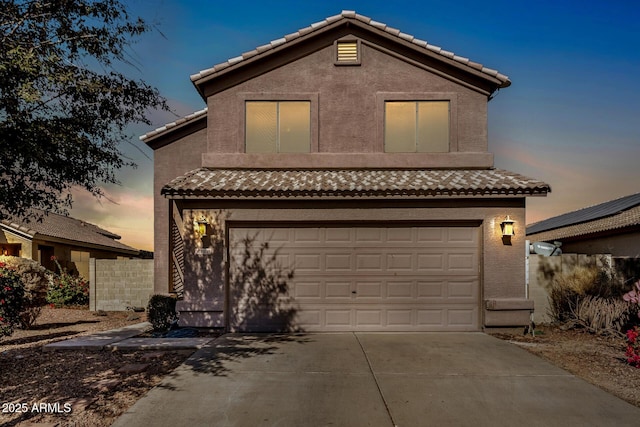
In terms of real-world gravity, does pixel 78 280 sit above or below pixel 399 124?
below

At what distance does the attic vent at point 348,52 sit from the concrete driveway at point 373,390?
7695mm

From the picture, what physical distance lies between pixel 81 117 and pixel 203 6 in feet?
20.5

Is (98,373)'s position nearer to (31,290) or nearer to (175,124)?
(31,290)

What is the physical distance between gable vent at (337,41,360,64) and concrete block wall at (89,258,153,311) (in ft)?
30.2

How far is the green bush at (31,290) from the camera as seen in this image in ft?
37.5

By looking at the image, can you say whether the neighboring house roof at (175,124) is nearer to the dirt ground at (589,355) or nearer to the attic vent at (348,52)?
the attic vent at (348,52)

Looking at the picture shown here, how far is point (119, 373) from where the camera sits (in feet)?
24.3

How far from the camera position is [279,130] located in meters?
12.4

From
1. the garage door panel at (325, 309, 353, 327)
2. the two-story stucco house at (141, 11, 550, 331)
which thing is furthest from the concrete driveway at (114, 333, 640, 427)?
the two-story stucco house at (141, 11, 550, 331)

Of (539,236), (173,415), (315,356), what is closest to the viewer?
(173,415)

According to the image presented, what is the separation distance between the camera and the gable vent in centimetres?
1254

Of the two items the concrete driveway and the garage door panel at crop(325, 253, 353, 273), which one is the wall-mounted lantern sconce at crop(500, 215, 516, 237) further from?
Answer: the garage door panel at crop(325, 253, 353, 273)

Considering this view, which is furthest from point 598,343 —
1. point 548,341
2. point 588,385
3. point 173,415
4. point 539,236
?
point 539,236

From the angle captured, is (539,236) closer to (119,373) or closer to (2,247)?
(119,373)
